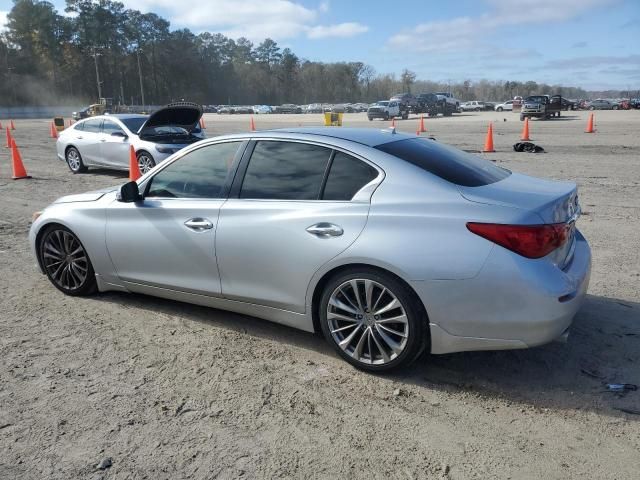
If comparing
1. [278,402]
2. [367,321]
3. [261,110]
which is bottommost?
[278,402]

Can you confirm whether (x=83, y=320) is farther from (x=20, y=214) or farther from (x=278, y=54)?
(x=278, y=54)

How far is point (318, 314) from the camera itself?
3758mm

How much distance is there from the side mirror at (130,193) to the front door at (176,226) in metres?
0.06

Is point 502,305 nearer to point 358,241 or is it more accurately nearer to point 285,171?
point 358,241

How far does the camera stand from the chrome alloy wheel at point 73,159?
13920 millimetres

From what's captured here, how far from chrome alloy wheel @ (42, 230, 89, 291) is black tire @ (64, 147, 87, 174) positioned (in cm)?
958

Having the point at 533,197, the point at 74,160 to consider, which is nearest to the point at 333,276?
the point at 533,197

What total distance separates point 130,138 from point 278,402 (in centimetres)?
1070

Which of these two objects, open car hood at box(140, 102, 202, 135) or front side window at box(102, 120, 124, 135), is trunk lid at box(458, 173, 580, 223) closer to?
open car hood at box(140, 102, 202, 135)

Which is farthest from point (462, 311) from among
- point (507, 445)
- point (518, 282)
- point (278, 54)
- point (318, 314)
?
point (278, 54)

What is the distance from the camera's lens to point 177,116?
38.5ft

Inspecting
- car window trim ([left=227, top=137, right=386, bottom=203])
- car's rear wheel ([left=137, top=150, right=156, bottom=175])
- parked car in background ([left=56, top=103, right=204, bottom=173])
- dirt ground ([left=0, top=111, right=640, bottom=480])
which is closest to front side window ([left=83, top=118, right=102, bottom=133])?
parked car in background ([left=56, top=103, right=204, bottom=173])

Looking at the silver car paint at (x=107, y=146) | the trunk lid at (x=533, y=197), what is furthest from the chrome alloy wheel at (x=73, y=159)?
the trunk lid at (x=533, y=197)

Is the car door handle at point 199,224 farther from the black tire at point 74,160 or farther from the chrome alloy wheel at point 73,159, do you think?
the chrome alloy wheel at point 73,159
